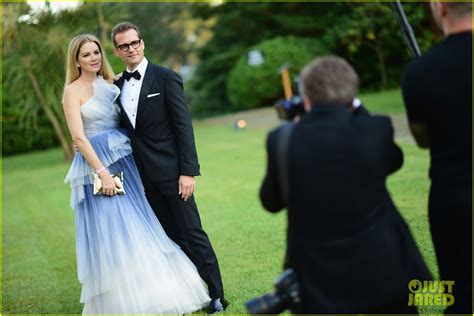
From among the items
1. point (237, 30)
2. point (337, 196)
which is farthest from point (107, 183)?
point (237, 30)

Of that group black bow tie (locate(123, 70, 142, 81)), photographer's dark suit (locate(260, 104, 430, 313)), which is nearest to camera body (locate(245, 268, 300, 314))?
photographer's dark suit (locate(260, 104, 430, 313))

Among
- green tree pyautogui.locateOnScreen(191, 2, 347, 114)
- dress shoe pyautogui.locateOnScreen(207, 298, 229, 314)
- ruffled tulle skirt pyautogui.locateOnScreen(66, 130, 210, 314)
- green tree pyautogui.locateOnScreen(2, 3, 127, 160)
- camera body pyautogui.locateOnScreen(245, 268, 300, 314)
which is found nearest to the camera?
camera body pyautogui.locateOnScreen(245, 268, 300, 314)

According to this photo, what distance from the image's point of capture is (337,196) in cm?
268

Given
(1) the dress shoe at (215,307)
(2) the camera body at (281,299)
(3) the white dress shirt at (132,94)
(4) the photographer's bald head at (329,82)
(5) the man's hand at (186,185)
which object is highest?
(3) the white dress shirt at (132,94)

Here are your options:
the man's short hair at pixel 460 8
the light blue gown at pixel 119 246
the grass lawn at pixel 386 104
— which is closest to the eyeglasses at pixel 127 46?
the light blue gown at pixel 119 246

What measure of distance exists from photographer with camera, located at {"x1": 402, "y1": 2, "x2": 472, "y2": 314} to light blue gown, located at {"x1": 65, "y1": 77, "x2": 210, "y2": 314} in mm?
2127

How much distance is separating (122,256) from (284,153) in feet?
7.13

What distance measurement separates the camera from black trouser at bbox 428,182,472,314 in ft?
9.71

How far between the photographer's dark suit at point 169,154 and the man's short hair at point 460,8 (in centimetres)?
209

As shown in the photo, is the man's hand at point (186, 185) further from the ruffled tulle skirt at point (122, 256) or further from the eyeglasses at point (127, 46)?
the eyeglasses at point (127, 46)

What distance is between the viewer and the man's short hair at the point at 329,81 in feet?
8.84

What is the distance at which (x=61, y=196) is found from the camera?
13.7 metres

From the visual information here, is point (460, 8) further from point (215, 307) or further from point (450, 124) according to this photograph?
point (215, 307)

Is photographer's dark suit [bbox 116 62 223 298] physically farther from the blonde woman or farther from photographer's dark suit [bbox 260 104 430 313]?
photographer's dark suit [bbox 260 104 430 313]
